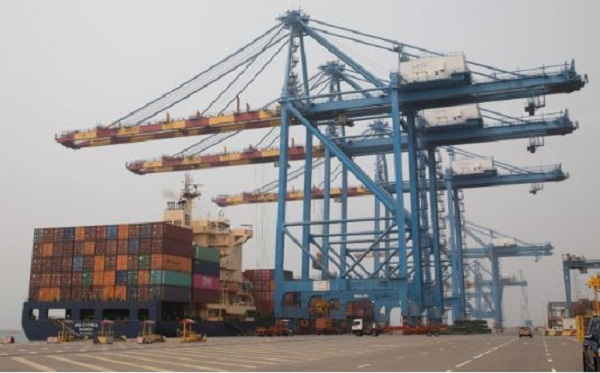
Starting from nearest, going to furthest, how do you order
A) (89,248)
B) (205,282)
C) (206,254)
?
(89,248)
(205,282)
(206,254)

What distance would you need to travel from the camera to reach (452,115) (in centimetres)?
6481

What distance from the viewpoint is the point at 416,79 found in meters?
54.0

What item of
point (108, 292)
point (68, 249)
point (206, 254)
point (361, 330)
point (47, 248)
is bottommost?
point (361, 330)

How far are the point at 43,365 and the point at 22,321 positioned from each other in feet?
130

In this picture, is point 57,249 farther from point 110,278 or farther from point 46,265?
point 110,278

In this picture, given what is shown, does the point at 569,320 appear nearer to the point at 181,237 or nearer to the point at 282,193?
the point at 282,193

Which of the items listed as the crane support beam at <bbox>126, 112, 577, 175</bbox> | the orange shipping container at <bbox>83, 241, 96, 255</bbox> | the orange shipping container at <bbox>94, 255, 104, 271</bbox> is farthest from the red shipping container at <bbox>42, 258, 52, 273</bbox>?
the crane support beam at <bbox>126, 112, 577, 175</bbox>

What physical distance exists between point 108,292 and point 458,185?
49.7 meters

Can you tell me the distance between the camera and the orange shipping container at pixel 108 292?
5291 cm

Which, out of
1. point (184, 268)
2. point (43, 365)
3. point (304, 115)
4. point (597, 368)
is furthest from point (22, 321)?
point (597, 368)

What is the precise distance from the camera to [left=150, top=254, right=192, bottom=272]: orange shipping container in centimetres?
5197

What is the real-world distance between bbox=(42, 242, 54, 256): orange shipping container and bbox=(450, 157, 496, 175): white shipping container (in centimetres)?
4989

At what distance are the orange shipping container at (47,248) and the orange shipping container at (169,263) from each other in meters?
10.4

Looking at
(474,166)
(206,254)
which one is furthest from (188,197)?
(474,166)
